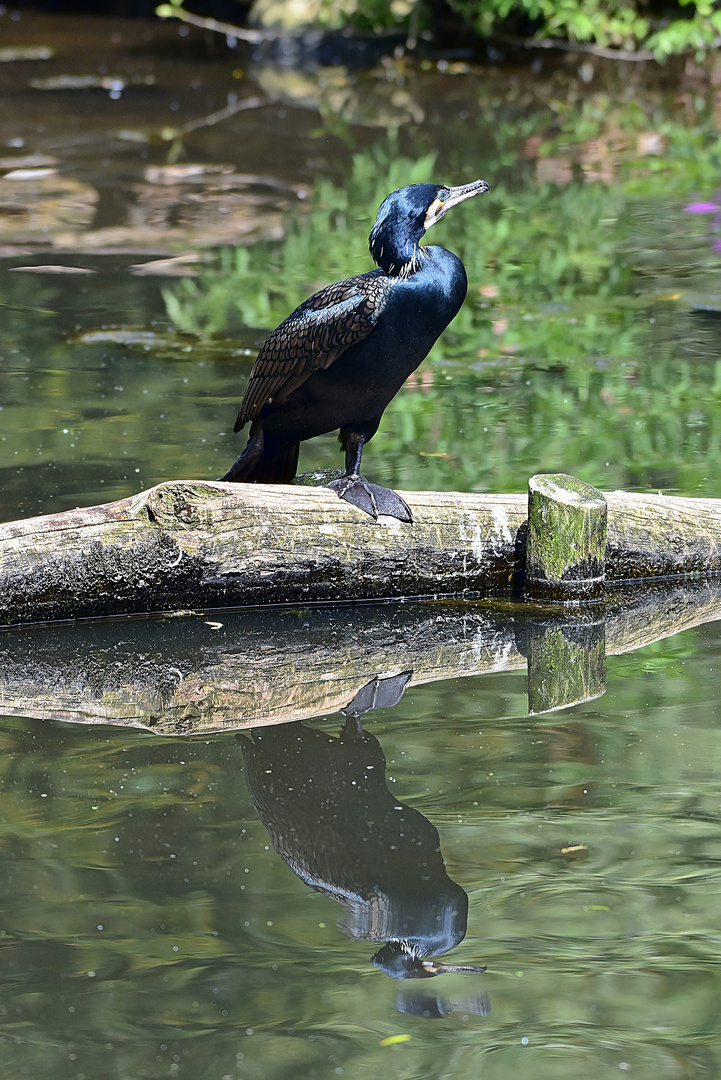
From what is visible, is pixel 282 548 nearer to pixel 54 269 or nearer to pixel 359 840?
pixel 359 840

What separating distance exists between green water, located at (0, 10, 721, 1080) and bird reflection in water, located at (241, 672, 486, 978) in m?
0.02

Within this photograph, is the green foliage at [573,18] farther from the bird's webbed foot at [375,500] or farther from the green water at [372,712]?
the bird's webbed foot at [375,500]

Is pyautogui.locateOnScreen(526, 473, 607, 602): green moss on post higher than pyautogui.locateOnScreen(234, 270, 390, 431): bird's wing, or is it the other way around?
pyautogui.locateOnScreen(234, 270, 390, 431): bird's wing

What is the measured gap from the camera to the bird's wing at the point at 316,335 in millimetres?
4414

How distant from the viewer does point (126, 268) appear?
8.88 meters

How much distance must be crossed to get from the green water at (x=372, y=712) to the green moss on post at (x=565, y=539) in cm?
41

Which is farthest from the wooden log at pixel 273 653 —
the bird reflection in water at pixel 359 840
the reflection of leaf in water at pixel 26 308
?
the reflection of leaf in water at pixel 26 308

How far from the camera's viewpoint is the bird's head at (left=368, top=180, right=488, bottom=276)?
4375mm

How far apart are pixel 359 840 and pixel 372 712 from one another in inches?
28.7

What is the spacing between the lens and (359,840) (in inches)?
131

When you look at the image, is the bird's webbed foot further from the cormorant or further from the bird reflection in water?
the bird reflection in water

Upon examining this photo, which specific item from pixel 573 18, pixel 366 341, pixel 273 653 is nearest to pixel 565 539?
pixel 366 341

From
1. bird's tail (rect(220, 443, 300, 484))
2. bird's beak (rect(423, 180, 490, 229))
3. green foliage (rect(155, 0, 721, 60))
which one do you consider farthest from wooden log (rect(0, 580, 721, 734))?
green foliage (rect(155, 0, 721, 60))

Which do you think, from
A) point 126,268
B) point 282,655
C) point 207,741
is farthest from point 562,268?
point 207,741
